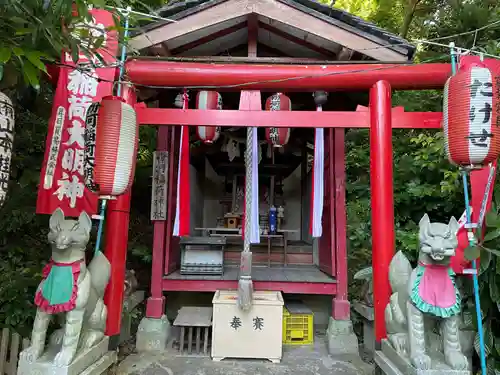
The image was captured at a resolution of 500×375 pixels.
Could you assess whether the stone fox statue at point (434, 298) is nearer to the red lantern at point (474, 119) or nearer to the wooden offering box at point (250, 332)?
the red lantern at point (474, 119)

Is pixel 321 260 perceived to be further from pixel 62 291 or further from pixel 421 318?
pixel 62 291

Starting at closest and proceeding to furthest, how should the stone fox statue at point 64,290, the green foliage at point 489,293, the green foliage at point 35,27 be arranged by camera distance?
the green foliage at point 35,27 → the stone fox statue at point 64,290 → the green foliage at point 489,293

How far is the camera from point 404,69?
4.70 metres

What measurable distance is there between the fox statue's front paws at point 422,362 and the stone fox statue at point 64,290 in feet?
11.2

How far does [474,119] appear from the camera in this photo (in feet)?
11.7

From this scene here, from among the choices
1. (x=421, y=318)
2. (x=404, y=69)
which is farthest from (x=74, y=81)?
(x=421, y=318)

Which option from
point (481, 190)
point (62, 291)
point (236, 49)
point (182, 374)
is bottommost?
point (182, 374)

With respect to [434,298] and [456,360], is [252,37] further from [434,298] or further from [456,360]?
[456,360]

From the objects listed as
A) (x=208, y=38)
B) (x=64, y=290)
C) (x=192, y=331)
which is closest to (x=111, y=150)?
(x=64, y=290)

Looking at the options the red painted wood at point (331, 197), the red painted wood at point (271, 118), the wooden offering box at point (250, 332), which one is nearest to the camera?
the red painted wood at point (271, 118)

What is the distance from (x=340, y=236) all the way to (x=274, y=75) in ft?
10.1

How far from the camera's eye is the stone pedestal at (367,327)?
5.47m

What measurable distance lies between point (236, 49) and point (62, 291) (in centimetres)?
495

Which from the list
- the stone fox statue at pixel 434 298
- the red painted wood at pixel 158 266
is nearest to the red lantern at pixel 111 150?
the red painted wood at pixel 158 266
